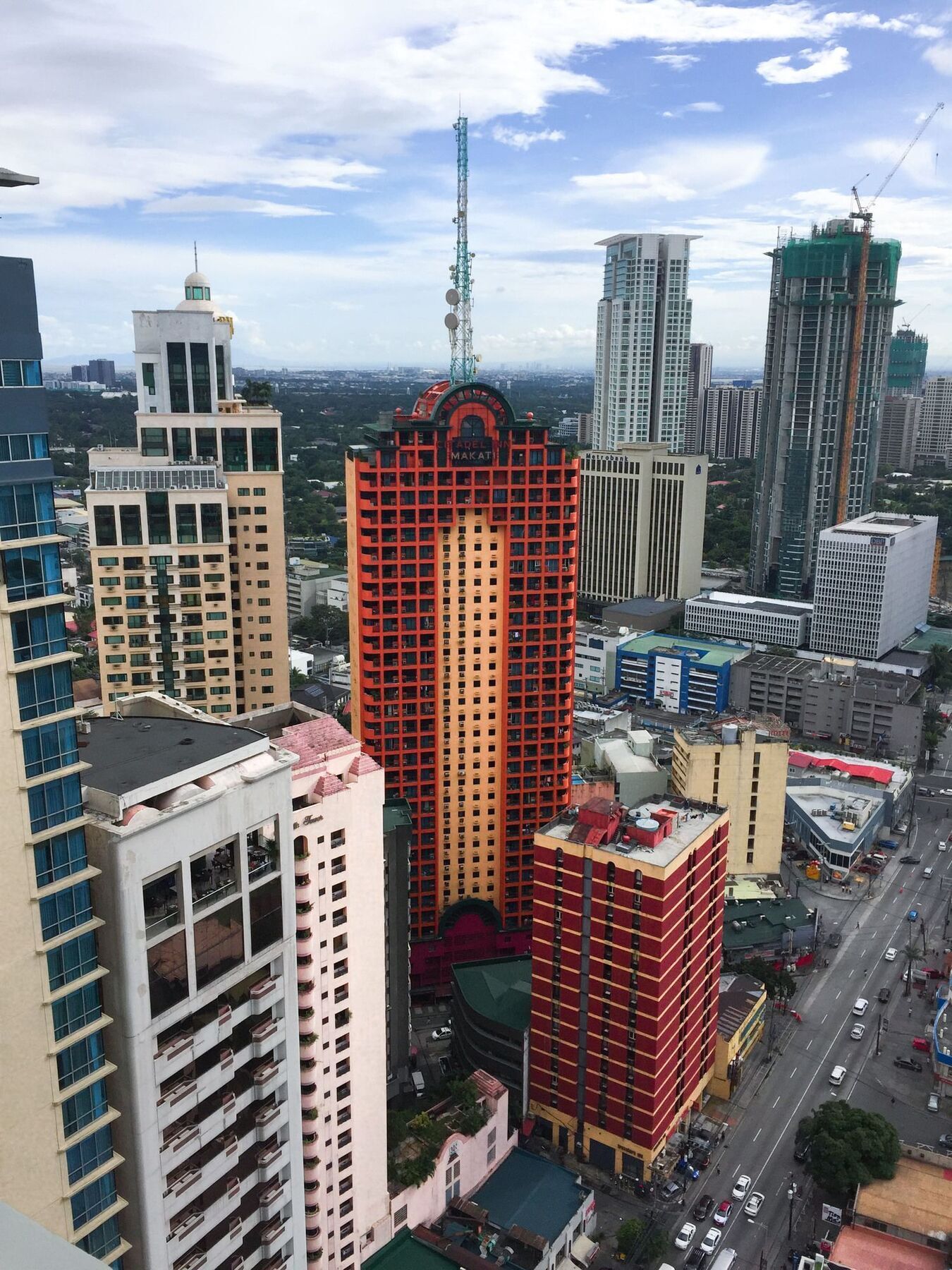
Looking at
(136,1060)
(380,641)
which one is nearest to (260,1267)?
(136,1060)

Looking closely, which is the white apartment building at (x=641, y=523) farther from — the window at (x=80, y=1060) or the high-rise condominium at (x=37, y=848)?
the window at (x=80, y=1060)

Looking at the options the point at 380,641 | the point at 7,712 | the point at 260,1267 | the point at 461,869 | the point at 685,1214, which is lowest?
the point at 685,1214

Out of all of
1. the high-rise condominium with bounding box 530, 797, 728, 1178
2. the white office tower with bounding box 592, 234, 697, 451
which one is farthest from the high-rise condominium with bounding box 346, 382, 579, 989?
the white office tower with bounding box 592, 234, 697, 451

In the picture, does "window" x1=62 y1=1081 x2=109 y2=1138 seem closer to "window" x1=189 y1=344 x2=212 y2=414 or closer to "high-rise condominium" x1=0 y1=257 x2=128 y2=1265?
"high-rise condominium" x1=0 y1=257 x2=128 y2=1265

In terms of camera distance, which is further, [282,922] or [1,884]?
[282,922]

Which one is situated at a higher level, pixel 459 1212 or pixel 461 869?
pixel 461 869

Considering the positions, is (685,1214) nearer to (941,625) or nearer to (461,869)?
(461,869)

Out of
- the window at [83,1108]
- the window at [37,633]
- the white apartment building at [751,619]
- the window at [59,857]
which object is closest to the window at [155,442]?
the window at [37,633]
